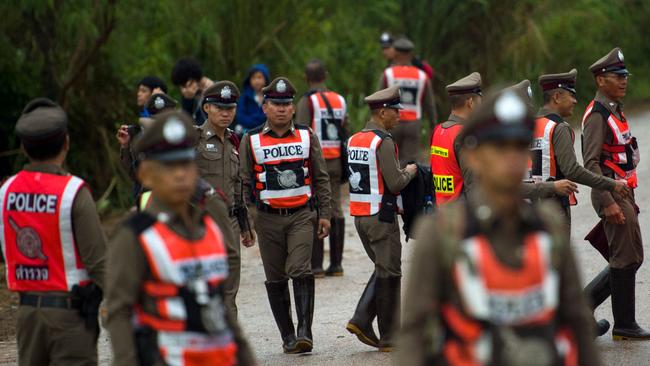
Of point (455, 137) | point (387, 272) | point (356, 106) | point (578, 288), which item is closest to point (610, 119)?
point (455, 137)

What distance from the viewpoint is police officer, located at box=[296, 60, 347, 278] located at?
40.3 ft

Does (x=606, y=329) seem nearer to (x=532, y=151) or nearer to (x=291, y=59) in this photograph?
(x=532, y=151)

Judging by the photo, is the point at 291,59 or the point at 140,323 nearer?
the point at 140,323

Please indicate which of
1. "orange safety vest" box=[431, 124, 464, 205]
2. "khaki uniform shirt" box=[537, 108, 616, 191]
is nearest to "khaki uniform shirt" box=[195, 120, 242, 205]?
"orange safety vest" box=[431, 124, 464, 205]

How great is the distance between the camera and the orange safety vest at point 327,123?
40.7 ft

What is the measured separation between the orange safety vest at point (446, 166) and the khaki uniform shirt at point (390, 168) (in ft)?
0.87

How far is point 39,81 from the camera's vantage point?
50.0 feet

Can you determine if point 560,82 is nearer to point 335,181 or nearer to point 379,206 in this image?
point 379,206

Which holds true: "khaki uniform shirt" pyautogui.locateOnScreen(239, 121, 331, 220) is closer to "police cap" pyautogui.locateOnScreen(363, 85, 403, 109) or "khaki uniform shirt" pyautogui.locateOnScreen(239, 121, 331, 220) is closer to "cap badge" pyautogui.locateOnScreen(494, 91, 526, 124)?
"police cap" pyautogui.locateOnScreen(363, 85, 403, 109)

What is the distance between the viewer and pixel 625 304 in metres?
9.05

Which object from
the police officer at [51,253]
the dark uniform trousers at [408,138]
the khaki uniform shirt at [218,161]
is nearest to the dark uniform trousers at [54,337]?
the police officer at [51,253]

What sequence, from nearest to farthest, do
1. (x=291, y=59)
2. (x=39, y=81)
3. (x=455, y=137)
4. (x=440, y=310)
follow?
(x=440, y=310) → (x=455, y=137) → (x=39, y=81) → (x=291, y=59)

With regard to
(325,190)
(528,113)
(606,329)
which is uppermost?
(528,113)

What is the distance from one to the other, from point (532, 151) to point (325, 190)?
161 cm
